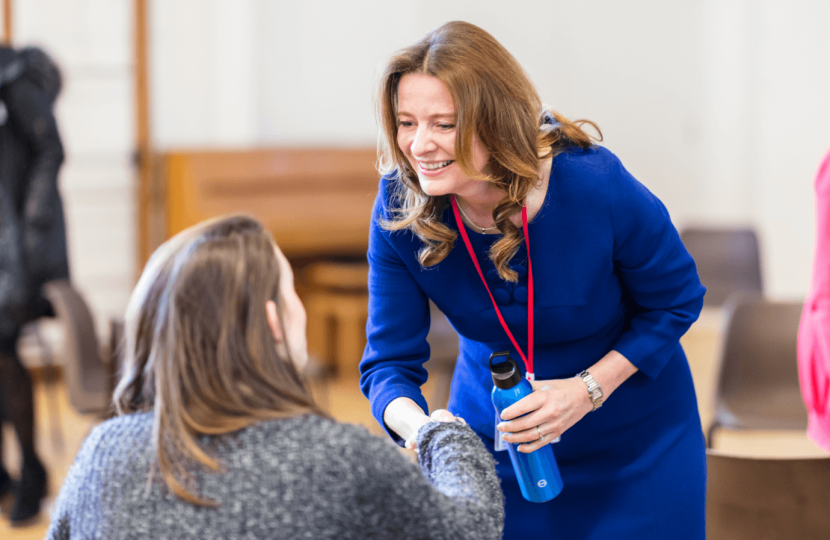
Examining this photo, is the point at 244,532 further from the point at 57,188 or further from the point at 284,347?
the point at 57,188

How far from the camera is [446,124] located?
4.30 feet

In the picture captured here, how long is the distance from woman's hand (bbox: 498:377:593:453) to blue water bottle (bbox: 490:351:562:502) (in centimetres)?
3

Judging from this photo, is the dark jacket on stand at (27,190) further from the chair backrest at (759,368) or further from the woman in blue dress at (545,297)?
the chair backrest at (759,368)

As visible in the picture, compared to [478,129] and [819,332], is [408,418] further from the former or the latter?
[819,332]

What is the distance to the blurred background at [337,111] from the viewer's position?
5.00 metres

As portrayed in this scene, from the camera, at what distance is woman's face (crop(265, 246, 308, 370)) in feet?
3.63

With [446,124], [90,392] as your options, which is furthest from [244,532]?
[90,392]

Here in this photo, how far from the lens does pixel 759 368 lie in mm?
2926

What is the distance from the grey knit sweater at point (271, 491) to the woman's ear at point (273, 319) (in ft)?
0.40

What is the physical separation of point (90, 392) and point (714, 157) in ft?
14.7

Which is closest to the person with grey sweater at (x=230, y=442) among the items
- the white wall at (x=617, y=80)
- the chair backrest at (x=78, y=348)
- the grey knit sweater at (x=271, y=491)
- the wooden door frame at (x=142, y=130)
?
the grey knit sweater at (x=271, y=491)

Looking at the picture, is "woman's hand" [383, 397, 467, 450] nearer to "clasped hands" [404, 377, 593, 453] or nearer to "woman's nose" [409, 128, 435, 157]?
"clasped hands" [404, 377, 593, 453]

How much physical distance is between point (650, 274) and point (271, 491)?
2.50 feet

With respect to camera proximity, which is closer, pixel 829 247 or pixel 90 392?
pixel 829 247
